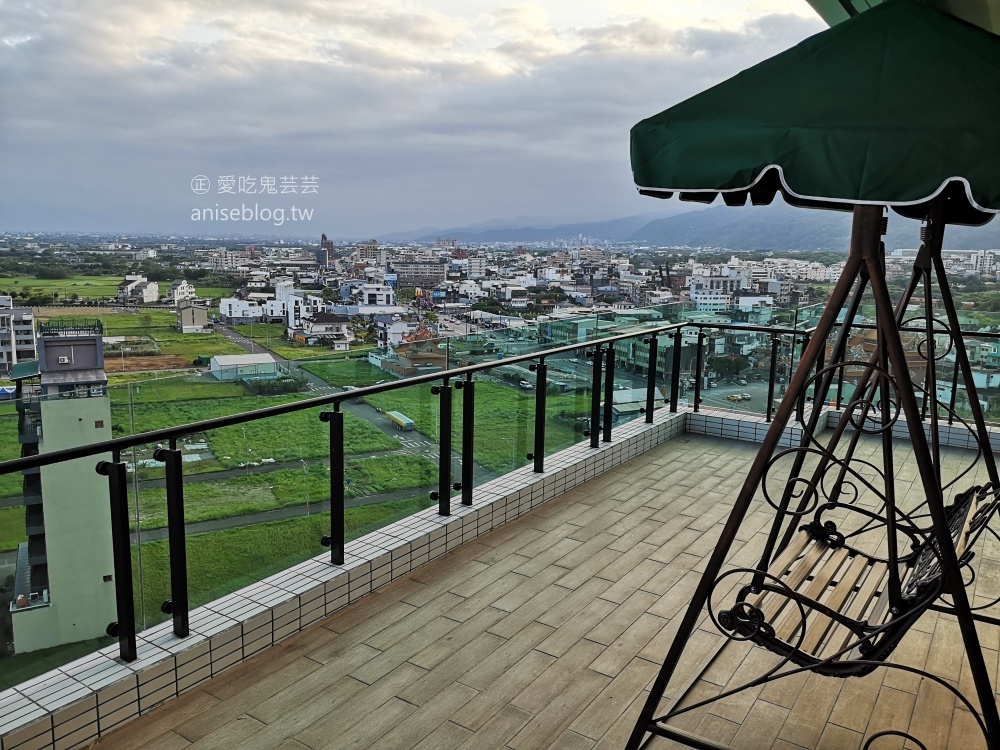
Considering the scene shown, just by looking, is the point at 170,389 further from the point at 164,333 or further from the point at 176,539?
the point at 164,333

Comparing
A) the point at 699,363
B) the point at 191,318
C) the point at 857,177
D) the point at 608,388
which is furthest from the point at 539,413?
the point at 191,318

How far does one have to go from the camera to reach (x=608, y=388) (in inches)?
211

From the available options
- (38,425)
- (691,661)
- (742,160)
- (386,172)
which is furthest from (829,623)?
(386,172)

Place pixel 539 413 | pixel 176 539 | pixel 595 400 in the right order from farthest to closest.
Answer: pixel 595 400
pixel 539 413
pixel 176 539

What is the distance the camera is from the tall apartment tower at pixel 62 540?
229cm

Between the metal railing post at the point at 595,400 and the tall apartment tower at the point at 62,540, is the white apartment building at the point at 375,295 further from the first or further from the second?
the tall apartment tower at the point at 62,540

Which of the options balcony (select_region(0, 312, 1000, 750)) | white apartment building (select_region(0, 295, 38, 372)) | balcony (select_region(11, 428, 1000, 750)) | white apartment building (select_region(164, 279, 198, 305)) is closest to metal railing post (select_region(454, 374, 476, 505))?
balcony (select_region(0, 312, 1000, 750))

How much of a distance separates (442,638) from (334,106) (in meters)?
32.4

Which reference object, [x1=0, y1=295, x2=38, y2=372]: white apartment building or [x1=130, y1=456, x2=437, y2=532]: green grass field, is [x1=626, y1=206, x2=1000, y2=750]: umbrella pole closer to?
[x1=130, y1=456, x2=437, y2=532]: green grass field

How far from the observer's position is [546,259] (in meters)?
15.8

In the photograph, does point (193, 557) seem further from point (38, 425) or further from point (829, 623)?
point (829, 623)

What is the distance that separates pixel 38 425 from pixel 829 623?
269 cm

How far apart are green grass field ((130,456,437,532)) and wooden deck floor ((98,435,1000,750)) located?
18.0 inches

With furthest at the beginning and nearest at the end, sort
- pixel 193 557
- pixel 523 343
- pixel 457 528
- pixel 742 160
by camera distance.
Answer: pixel 523 343 → pixel 457 528 → pixel 193 557 → pixel 742 160
